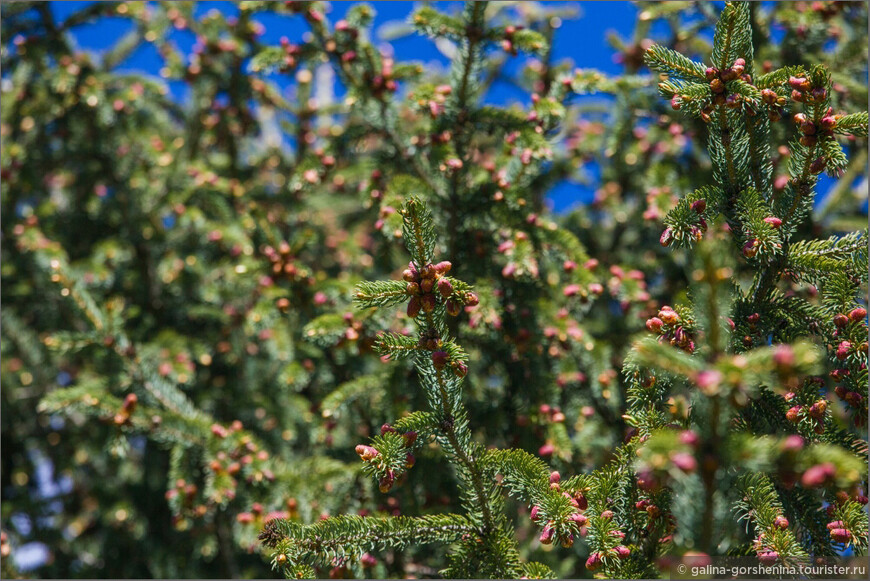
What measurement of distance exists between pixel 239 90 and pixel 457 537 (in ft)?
7.79

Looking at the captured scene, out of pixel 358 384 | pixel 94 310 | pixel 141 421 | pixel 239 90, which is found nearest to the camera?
pixel 358 384

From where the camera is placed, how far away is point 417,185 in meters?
2.10

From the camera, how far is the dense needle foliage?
1344 millimetres

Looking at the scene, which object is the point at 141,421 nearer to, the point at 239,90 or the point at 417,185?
the point at 417,185

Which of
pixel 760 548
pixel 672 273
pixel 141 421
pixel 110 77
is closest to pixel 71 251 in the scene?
pixel 110 77

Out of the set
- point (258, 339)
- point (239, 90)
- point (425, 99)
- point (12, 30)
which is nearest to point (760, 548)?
point (425, 99)

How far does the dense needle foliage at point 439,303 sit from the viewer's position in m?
1.34

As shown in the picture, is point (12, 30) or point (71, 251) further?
point (71, 251)

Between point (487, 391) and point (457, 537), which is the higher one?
point (487, 391)

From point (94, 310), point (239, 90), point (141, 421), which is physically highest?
point (239, 90)

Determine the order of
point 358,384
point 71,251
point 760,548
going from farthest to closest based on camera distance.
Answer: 1. point 71,251
2. point 358,384
3. point 760,548

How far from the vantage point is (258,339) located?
2.92 meters

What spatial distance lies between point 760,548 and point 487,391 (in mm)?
1098

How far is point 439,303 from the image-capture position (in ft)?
4.30
